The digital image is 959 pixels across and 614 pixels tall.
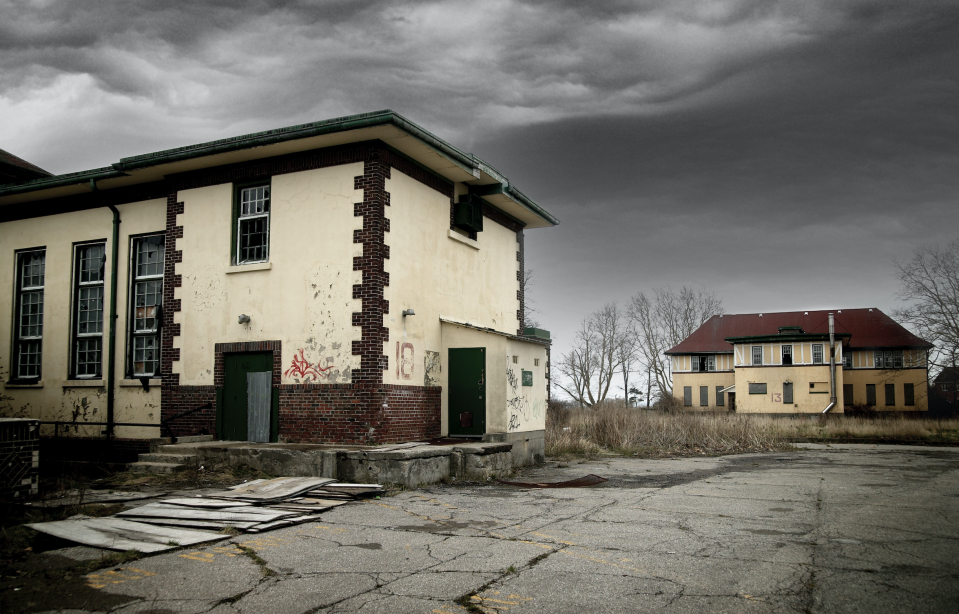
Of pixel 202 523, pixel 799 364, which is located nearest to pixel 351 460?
pixel 202 523

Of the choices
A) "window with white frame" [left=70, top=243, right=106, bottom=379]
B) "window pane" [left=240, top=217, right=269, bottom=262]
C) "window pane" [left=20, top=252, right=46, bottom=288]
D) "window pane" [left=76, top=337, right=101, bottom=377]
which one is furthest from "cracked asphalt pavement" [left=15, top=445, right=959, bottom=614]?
"window pane" [left=20, top=252, right=46, bottom=288]

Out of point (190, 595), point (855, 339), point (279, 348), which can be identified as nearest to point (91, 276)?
point (279, 348)

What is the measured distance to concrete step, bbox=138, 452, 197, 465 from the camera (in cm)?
1212

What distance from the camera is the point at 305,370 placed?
521 inches

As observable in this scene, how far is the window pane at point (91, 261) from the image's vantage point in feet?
54.7

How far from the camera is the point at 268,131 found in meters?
13.2

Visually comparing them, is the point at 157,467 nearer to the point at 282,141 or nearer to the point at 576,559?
the point at 282,141

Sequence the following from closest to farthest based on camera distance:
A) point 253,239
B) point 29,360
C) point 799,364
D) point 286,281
Result: 1. point 286,281
2. point 253,239
3. point 29,360
4. point 799,364

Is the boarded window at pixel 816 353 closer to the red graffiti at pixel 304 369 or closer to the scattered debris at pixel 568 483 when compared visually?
the scattered debris at pixel 568 483

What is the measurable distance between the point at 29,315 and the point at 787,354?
42.3 m

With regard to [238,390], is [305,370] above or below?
above

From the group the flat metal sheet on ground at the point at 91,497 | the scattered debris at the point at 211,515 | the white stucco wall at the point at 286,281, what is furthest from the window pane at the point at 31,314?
the scattered debris at the point at 211,515

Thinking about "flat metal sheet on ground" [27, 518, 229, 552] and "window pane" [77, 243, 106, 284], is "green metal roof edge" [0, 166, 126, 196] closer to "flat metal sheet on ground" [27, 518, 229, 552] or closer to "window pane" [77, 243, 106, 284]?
"window pane" [77, 243, 106, 284]

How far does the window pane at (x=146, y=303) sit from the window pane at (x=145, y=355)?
10.0 inches
